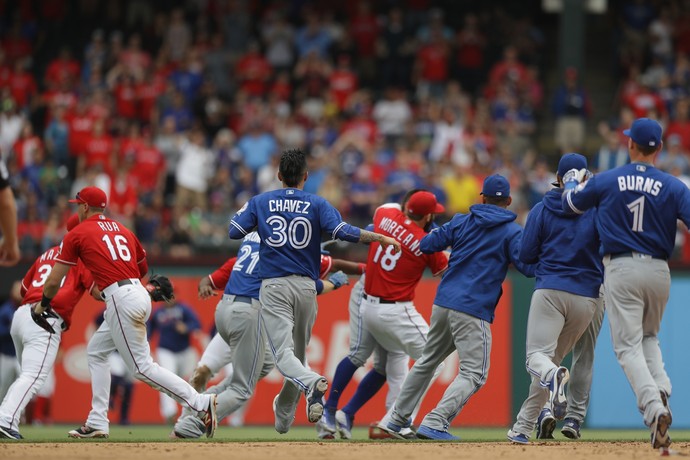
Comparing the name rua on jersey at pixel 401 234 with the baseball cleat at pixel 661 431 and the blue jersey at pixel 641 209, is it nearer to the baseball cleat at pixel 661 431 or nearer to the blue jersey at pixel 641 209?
the blue jersey at pixel 641 209

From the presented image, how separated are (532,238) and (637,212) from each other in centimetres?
121

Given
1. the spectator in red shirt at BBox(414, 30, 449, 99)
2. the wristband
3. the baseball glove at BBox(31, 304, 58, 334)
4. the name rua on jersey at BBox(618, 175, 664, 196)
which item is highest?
the spectator in red shirt at BBox(414, 30, 449, 99)

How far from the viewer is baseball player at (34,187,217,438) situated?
10852 mm

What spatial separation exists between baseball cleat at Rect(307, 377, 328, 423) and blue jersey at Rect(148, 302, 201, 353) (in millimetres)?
5424

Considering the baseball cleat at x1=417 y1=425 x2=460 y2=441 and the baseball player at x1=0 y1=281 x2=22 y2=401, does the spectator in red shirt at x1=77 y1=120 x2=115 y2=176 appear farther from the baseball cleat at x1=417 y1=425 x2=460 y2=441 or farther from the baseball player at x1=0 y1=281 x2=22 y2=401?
the baseball cleat at x1=417 y1=425 x2=460 y2=441

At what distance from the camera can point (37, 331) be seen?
11742 millimetres

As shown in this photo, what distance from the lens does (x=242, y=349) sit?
1138 cm

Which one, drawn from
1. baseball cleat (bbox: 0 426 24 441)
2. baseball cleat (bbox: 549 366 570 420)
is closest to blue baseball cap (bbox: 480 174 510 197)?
baseball cleat (bbox: 549 366 570 420)

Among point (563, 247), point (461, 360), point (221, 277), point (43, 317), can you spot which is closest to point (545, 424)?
point (461, 360)

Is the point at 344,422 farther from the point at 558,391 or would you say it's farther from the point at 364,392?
the point at 558,391

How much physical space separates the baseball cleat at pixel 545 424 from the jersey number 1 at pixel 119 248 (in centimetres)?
405

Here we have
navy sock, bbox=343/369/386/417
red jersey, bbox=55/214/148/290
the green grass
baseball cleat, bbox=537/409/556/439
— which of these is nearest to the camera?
baseball cleat, bbox=537/409/556/439

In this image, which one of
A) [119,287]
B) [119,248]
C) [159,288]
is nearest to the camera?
[119,287]

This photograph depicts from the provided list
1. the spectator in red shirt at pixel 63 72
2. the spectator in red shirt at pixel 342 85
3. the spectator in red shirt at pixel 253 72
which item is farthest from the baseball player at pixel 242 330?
the spectator in red shirt at pixel 63 72
